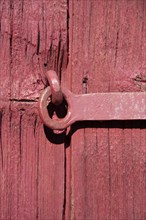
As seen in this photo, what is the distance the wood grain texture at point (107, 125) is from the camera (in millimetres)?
910

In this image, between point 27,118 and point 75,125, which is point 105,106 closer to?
point 75,125

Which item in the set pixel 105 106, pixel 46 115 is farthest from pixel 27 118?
pixel 105 106

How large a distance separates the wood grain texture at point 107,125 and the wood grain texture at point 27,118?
45 millimetres

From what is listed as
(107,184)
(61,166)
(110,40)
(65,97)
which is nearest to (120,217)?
(107,184)

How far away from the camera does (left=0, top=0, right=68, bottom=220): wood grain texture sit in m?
0.91

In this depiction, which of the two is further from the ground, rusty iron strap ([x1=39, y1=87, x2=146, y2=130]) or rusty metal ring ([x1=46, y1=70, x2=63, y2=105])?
rusty metal ring ([x1=46, y1=70, x2=63, y2=105])

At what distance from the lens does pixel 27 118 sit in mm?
917

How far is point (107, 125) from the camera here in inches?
36.1

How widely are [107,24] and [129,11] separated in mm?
67

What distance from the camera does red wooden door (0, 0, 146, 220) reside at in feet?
2.99

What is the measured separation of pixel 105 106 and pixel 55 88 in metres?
0.13

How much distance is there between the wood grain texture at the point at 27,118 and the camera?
0.91 metres

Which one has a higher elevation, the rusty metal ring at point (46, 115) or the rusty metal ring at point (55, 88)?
the rusty metal ring at point (55, 88)

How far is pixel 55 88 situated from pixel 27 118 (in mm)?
123
